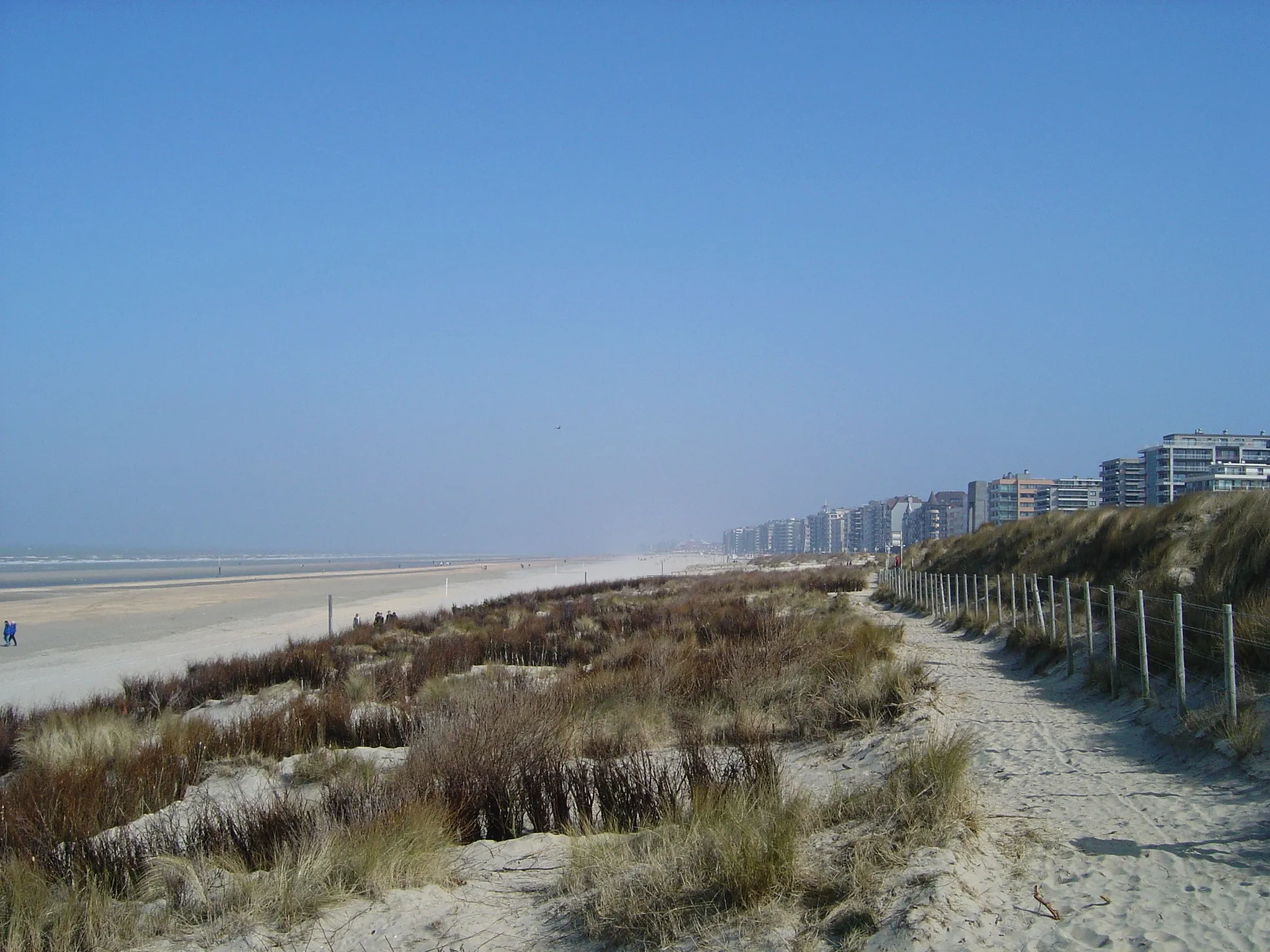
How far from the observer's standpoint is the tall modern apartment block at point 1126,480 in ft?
269

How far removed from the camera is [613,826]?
6141mm

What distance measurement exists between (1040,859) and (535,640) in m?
14.4

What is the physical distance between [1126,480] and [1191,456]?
867 centimetres

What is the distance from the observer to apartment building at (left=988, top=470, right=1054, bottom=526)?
326ft

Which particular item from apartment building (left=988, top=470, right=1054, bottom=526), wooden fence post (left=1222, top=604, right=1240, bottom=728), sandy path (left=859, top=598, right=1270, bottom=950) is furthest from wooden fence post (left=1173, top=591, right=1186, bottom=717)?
apartment building (left=988, top=470, right=1054, bottom=526)

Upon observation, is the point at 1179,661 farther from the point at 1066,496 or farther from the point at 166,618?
the point at 1066,496

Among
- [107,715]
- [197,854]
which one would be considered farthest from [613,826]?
[107,715]

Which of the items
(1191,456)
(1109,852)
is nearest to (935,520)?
(1191,456)

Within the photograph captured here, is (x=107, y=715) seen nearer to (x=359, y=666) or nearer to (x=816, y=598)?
(x=359, y=666)

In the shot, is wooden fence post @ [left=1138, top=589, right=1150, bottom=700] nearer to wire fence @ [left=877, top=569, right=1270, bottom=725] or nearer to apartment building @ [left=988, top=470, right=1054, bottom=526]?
wire fence @ [left=877, top=569, right=1270, bottom=725]

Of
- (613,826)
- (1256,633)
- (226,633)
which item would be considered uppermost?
(1256,633)

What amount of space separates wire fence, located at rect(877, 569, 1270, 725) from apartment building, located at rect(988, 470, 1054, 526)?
285 ft

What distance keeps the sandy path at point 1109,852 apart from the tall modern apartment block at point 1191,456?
7252 cm

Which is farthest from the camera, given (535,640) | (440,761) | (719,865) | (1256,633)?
(535,640)
